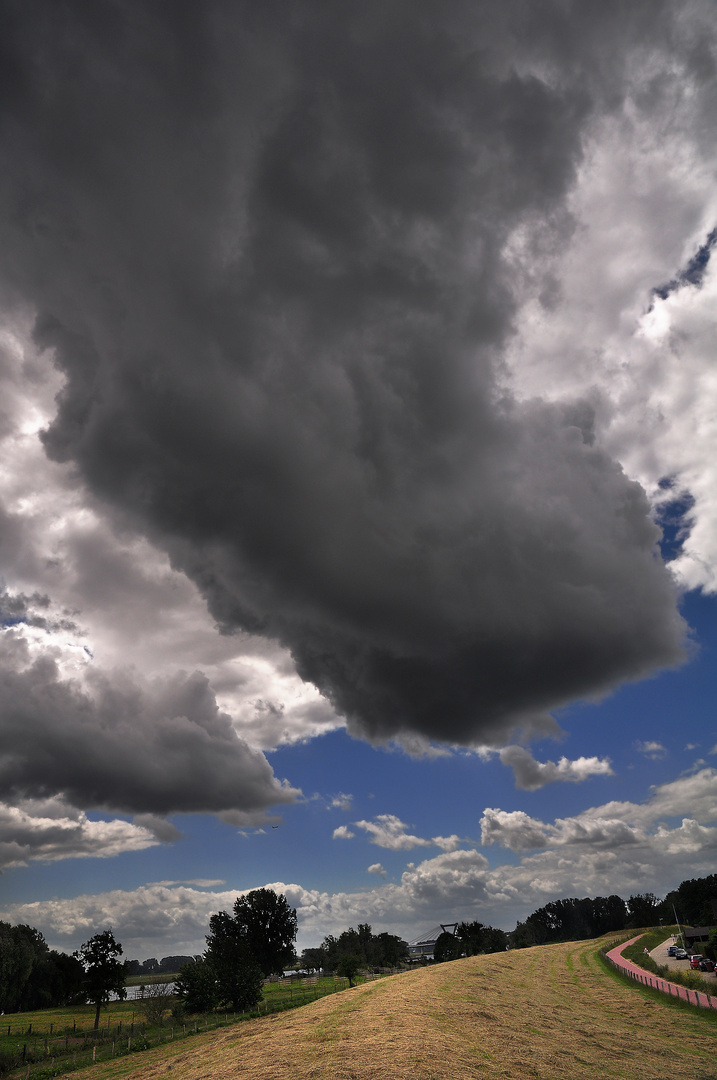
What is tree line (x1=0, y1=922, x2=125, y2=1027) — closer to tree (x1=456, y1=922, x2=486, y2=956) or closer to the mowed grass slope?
the mowed grass slope

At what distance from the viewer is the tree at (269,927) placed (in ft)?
431

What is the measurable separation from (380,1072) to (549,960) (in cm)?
10642

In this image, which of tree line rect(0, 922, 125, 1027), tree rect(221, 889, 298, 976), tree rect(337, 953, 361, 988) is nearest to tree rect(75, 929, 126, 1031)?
tree line rect(0, 922, 125, 1027)

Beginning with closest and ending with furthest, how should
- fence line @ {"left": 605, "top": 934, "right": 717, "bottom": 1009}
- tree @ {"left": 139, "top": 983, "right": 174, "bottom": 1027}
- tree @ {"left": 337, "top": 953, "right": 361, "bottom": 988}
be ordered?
fence line @ {"left": 605, "top": 934, "right": 717, "bottom": 1009} < tree @ {"left": 139, "top": 983, "right": 174, "bottom": 1027} < tree @ {"left": 337, "top": 953, "right": 361, "bottom": 988}

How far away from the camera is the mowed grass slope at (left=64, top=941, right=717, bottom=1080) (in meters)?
32.2

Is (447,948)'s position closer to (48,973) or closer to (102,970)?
(48,973)

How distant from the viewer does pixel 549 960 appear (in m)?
114

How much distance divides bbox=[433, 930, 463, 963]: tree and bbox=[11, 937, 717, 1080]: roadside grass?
455 feet

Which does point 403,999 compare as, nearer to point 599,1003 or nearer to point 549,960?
point 599,1003

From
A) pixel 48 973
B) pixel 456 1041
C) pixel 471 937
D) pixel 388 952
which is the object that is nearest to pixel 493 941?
pixel 471 937

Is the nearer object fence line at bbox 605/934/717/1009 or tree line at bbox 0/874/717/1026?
fence line at bbox 605/934/717/1009

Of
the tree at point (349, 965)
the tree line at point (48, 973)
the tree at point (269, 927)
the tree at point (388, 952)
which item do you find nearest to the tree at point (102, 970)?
the tree line at point (48, 973)

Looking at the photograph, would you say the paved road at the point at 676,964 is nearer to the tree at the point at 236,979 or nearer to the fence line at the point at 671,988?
the fence line at the point at 671,988

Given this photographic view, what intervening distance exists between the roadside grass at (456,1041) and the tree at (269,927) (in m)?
81.9
